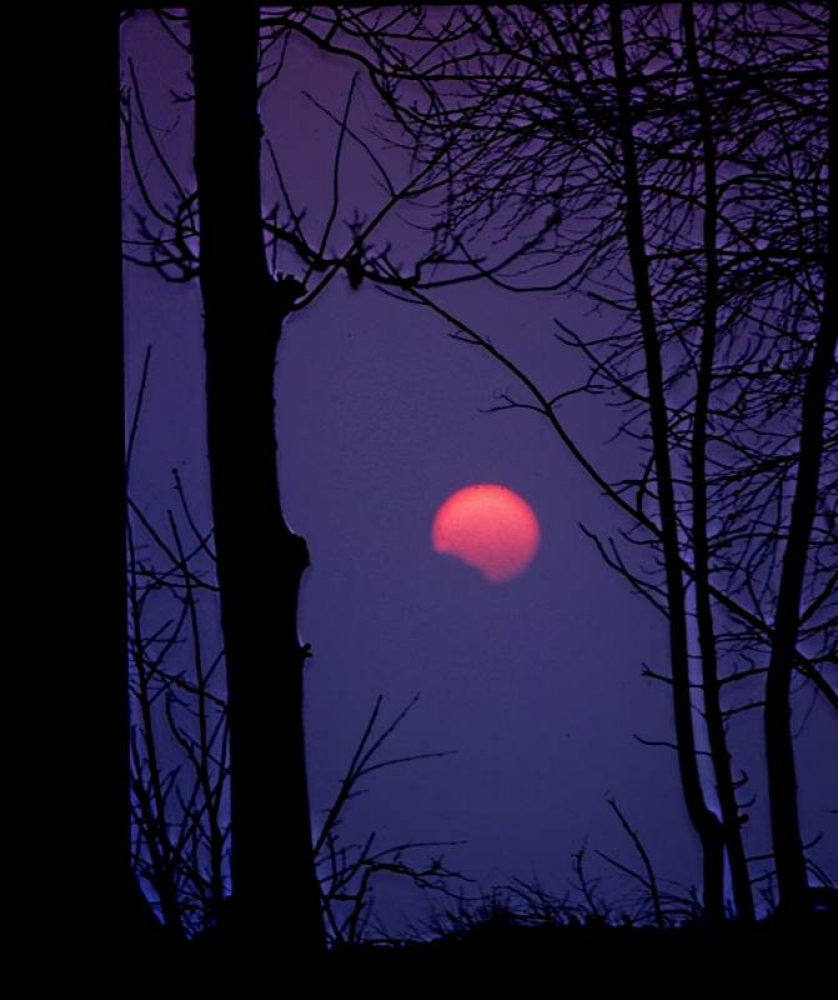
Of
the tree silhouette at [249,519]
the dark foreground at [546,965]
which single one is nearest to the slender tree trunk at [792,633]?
the dark foreground at [546,965]

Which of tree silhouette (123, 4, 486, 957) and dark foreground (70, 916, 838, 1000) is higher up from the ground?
tree silhouette (123, 4, 486, 957)

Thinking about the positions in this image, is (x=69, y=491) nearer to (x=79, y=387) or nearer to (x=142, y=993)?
(x=79, y=387)

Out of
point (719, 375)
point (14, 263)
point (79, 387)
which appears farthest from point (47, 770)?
point (719, 375)

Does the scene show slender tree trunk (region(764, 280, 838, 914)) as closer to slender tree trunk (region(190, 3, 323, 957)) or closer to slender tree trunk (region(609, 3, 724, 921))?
slender tree trunk (region(609, 3, 724, 921))

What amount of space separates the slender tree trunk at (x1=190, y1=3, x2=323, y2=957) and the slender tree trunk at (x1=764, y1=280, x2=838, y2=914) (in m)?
1.99

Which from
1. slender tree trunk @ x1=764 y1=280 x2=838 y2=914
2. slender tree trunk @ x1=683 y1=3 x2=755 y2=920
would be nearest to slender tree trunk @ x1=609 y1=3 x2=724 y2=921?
slender tree trunk @ x1=683 y1=3 x2=755 y2=920

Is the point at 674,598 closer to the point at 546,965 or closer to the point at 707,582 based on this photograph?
the point at 707,582

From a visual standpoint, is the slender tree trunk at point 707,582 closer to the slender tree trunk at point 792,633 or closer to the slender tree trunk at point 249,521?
the slender tree trunk at point 792,633

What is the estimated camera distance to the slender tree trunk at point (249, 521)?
3.60 meters

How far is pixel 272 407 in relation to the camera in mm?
3875

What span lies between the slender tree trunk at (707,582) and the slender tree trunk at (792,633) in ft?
1.36

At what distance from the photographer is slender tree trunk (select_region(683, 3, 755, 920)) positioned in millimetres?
4562

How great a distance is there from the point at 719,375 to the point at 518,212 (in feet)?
4.80

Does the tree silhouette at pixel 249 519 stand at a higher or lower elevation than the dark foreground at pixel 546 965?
higher
